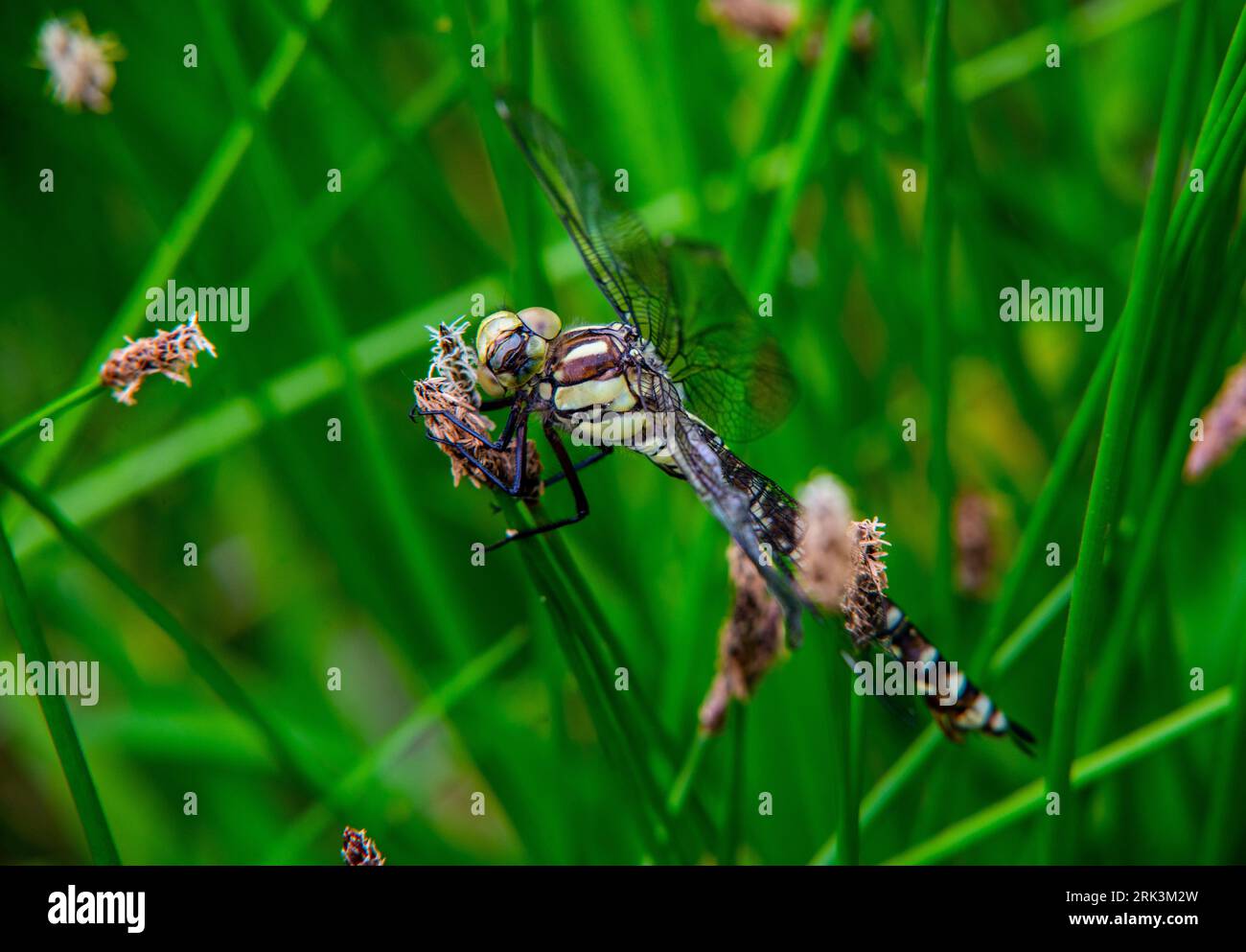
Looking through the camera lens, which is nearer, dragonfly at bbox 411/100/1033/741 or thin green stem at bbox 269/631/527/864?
dragonfly at bbox 411/100/1033/741

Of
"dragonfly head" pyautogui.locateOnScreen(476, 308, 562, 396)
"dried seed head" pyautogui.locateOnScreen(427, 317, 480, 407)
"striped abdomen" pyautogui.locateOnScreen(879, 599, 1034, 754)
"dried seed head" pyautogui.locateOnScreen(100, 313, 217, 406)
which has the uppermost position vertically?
"dragonfly head" pyautogui.locateOnScreen(476, 308, 562, 396)

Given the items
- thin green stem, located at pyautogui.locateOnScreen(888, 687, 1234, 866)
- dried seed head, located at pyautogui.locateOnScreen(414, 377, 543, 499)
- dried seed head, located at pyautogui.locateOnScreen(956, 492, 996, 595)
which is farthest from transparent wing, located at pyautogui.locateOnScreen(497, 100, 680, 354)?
thin green stem, located at pyautogui.locateOnScreen(888, 687, 1234, 866)

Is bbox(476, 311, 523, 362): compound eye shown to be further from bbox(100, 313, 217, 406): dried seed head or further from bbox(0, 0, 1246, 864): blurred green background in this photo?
bbox(100, 313, 217, 406): dried seed head

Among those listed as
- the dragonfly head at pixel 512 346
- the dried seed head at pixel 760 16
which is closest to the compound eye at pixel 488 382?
the dragonfly head at pixel 512 346

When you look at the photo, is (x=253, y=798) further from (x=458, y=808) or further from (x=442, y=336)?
(x=442, y=336)

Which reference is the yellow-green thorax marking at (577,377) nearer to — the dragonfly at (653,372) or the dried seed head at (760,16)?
the dragonfly at (653,372)

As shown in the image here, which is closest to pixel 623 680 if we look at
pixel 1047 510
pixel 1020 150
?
pixel 1047 510
